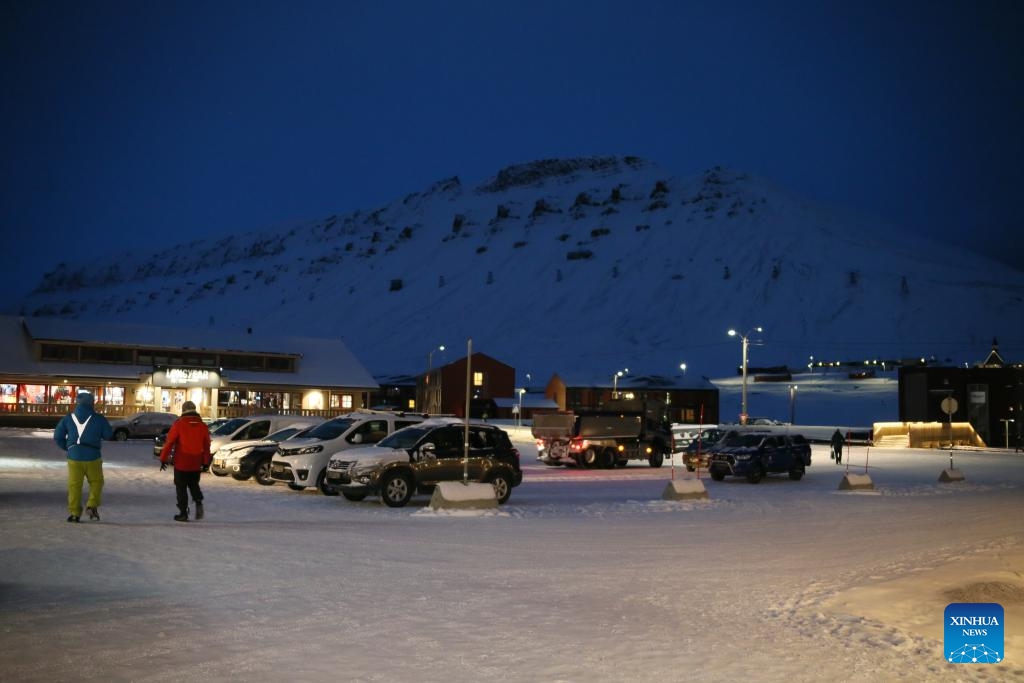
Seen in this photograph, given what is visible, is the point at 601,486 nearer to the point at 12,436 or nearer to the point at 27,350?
the point at 12,436

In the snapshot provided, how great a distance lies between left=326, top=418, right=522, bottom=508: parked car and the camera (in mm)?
19234

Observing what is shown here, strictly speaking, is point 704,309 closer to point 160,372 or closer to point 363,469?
point 160,372

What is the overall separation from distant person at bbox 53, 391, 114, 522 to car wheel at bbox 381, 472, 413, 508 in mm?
5900

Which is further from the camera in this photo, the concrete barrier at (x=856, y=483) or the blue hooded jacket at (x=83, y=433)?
the concrete barrier at (x=856, y=483)

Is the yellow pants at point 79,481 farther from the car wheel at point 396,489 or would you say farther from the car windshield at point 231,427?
the car windshield at point 231,427

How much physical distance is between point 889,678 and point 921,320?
156m

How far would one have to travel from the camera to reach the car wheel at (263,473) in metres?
23.5

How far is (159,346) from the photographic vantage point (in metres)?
63.1

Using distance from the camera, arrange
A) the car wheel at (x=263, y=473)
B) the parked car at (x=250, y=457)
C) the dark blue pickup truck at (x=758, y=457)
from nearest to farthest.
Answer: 1. the car wheel at (x=263, y=473)
2. the parked car at (x=250, y=457)
3. the dark blue pickup truck at (x=758, y=457)

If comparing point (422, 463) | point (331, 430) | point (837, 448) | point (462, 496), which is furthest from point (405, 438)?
point (837, 448)

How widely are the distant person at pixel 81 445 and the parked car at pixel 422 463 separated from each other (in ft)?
18.3

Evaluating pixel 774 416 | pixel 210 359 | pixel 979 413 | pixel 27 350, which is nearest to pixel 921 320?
pixel 774 416

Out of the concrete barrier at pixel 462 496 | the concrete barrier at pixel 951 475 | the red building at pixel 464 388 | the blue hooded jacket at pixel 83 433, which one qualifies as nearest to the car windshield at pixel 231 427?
the concrete barrier at pixel 462 496

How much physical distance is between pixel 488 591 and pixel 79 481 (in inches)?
296
